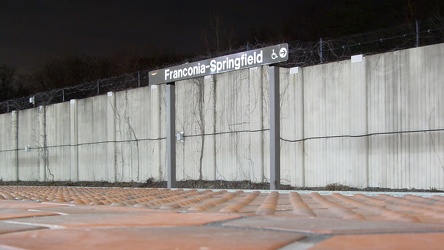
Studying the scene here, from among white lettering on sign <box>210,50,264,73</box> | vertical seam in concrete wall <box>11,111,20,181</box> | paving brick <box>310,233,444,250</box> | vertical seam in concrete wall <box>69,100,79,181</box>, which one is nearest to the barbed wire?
white lettering on sign <box>210,50,264,73</box>

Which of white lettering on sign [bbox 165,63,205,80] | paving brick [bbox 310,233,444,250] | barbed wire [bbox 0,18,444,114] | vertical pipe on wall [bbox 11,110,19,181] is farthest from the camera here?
vertical pipe on wall [bbox 11,110,19,181]

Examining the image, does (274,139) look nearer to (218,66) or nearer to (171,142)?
(218,66)

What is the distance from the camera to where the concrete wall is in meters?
9.95

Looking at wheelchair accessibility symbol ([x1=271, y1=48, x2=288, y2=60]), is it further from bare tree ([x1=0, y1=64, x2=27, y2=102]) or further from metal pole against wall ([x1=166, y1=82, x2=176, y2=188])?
bare tree ([x1=0, y1=64, x2=27, y2=102])

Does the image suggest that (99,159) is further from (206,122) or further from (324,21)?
(324,21)

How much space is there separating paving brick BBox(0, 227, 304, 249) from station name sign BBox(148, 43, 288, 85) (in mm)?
5297

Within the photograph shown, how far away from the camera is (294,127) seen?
39.1ft

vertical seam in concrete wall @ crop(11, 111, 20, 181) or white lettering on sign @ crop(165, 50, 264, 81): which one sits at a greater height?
white lettering on sign @ crop(165, 50, 264, 81)

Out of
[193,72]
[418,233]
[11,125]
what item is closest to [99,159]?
[11,125]

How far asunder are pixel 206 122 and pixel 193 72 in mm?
5508

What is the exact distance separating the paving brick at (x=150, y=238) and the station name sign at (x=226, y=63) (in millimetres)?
5297

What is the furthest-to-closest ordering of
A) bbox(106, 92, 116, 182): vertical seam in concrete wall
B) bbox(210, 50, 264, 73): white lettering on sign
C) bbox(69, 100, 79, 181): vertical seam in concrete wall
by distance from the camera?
bbox(69, 100, 79, 181): vertical seam in concrete wall
bbox(106, 92, 116, 182): vertical seam in concrete wall
bbox(210, 50, 264, 73): white lettering on sign

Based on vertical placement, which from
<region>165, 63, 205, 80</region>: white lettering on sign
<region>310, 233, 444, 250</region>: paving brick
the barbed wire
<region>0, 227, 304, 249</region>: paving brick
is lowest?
<region>0, 227, 304, 249</region>: paving brick

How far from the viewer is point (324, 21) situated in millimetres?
26781
